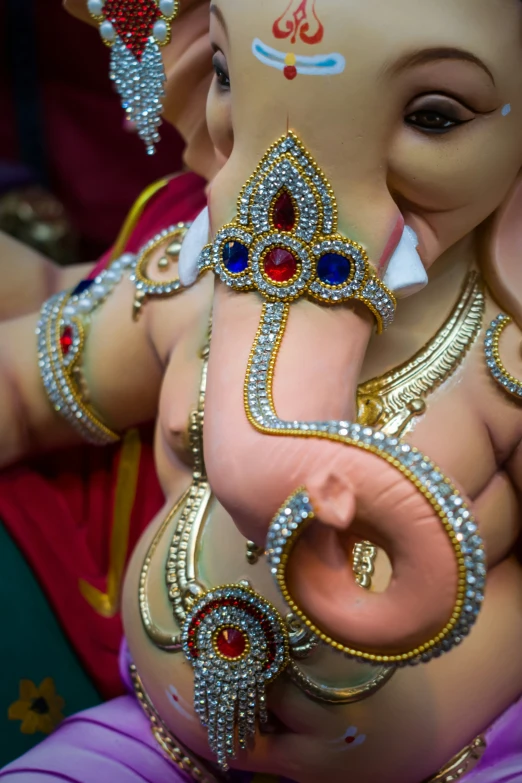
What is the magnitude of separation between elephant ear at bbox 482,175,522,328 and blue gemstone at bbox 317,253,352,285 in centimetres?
16

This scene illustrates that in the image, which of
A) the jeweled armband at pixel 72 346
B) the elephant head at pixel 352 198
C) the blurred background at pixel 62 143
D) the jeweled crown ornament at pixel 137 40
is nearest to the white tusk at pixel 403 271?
the elephant head at pixel 352 198

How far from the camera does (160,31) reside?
0.78m

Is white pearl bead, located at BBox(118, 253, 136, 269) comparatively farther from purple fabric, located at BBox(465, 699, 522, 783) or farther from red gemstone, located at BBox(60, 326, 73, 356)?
purple fabric, located at BBox(465, 699, 522, 783)

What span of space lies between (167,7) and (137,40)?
3cm

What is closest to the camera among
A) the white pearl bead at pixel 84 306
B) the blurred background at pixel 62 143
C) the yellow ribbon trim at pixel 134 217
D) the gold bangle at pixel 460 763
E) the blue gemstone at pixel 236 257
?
the blue gemstone at pixel 236 257

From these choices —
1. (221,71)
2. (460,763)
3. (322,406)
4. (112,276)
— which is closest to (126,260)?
(112,276)

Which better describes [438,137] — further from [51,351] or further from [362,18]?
[51,351]

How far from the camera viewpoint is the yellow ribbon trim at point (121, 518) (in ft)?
3.40

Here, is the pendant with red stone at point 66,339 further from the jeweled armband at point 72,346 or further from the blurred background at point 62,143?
the blurred background at point 62,143

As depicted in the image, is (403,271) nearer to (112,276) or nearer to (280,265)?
(280,265)

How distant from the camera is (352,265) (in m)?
0.68

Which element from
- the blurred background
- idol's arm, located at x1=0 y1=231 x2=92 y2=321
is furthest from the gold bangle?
the blurred background

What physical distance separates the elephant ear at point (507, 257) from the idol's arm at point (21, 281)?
19.3 inches

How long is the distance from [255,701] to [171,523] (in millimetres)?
165
